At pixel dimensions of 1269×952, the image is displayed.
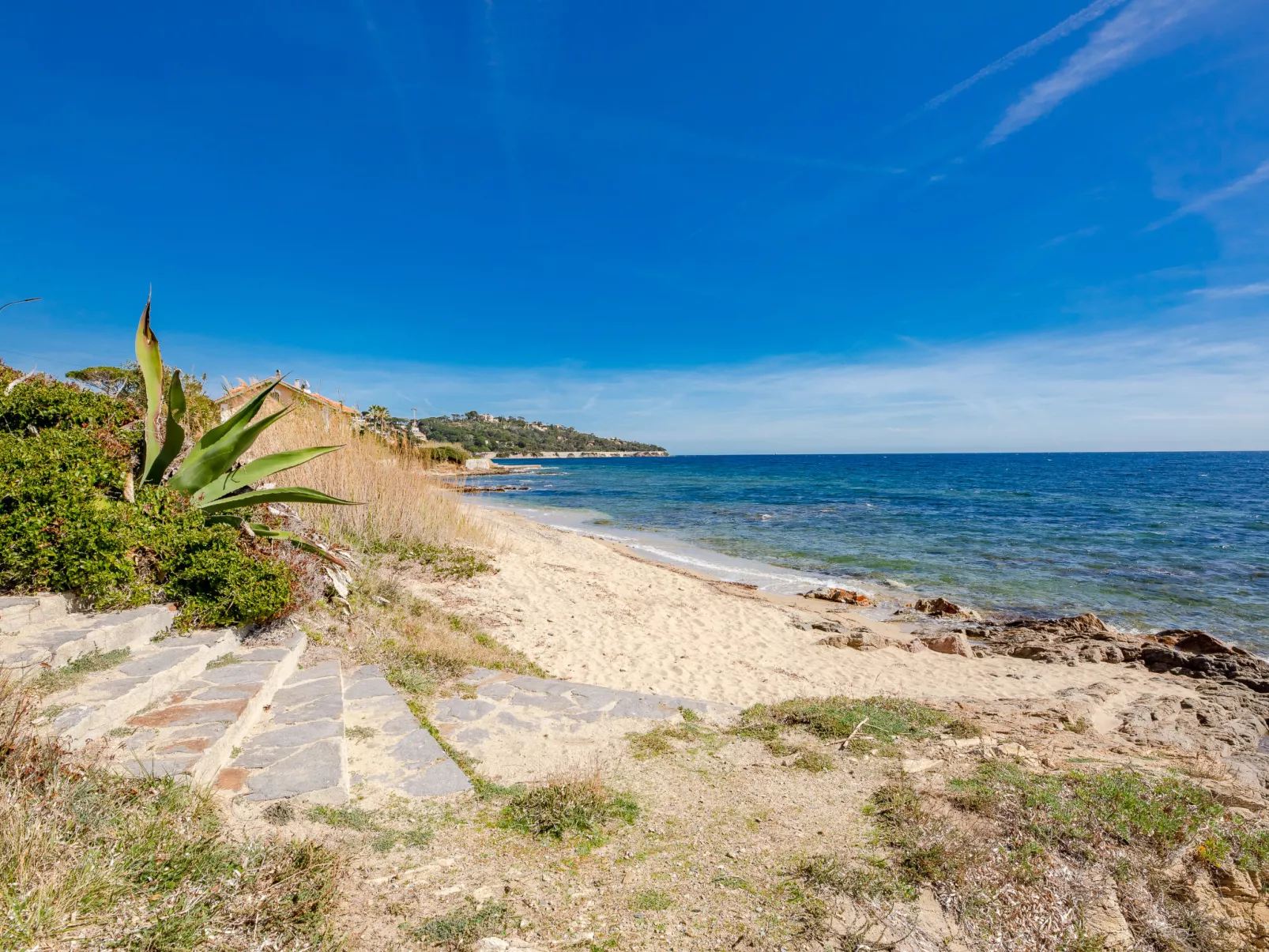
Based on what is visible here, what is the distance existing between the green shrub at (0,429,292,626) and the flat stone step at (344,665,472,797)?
4.36 ft

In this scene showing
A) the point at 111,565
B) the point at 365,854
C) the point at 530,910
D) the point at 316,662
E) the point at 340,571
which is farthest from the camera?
the point at 340,571

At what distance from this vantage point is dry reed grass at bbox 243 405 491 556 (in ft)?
27.9

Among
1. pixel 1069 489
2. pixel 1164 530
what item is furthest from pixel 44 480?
pixel 1069 489

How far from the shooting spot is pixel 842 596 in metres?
12.3

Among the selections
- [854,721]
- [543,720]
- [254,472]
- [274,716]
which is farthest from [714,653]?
[254,472]

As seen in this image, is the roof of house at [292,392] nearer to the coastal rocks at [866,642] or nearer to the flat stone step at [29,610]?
the flat stone step at [29,610]

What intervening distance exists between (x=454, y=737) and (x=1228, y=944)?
4.06 m

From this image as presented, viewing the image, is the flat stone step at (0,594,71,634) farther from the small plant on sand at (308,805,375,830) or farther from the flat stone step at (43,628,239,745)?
the small plant on sand at (308,805,375,830)

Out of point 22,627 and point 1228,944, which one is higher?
point 22,627

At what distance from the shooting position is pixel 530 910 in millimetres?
2355

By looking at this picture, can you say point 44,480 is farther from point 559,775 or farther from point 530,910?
point 530,910

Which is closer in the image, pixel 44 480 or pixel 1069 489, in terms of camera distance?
pixel 44 480

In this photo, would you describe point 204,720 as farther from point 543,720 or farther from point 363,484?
point 363,484

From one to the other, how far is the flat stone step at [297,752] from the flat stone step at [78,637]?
3.42 ft
